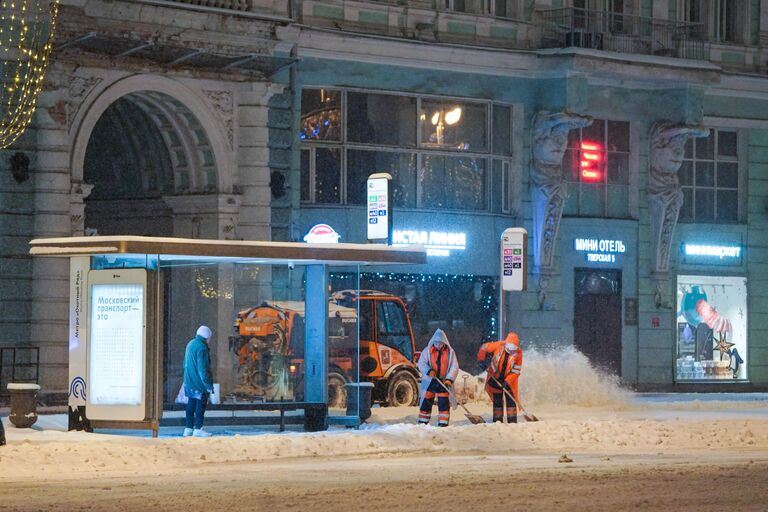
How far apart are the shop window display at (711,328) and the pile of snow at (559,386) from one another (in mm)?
7307

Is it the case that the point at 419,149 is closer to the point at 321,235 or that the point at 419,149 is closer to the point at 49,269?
the point at 321,235

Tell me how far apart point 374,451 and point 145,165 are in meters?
14.1

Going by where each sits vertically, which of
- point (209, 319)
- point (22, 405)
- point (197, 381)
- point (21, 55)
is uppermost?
point (21, 55)

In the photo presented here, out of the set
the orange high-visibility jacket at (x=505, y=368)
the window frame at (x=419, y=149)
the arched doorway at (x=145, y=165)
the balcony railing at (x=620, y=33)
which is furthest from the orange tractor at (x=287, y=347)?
the balcony railing at (x=620, y=33)

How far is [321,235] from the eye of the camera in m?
34.0

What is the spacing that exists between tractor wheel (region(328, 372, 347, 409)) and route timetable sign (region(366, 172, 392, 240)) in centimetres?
316

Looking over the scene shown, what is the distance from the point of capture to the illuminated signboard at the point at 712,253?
40969 mm

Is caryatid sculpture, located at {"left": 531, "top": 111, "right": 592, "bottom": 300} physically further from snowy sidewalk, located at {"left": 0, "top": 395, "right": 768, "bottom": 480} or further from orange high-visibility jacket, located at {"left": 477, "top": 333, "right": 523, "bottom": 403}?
orange high-visibility jacket, located at {"left": 477, "top": 333, "right": 523, "bottom": 403}

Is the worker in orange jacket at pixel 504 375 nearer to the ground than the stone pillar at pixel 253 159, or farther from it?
nearer to the ground

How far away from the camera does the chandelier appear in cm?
2936

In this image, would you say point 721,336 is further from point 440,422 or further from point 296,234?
point 440,422

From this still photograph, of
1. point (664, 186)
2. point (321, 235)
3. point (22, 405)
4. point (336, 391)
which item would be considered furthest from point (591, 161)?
point (22, 405)

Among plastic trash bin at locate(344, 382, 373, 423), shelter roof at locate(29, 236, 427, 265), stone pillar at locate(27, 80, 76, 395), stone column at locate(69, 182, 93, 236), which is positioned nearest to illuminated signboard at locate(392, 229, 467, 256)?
stone column at locate(69, 182, 93, 236)

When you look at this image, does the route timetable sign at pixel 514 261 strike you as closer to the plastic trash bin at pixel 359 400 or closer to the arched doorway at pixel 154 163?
the plastic trash bin at pixel 359 400
